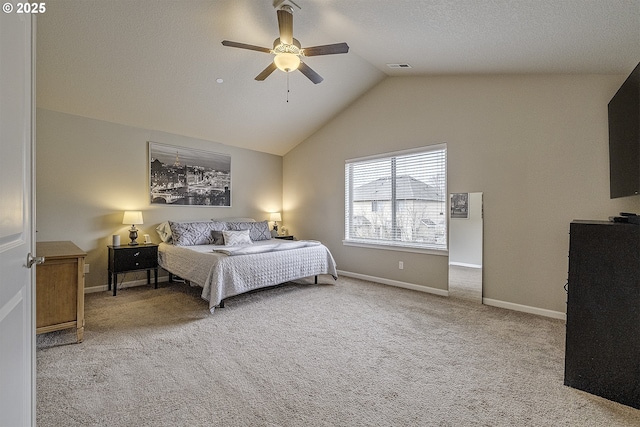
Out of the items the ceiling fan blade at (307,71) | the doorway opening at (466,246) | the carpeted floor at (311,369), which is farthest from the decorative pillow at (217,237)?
the doorway opening at (466,246)

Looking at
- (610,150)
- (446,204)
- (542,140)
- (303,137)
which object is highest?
(303,137)

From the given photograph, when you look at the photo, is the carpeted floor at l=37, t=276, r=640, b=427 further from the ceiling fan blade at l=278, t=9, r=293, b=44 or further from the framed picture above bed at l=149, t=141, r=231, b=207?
the ceiling fan blade at l=278, t=9, r=293, b=44

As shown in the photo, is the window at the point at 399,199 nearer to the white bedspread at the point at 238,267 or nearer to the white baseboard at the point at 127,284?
the white bedspread at the point at 238,267

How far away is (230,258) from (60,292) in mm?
1530

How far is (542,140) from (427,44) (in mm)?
1682

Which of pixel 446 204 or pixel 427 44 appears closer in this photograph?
pixel 427 44

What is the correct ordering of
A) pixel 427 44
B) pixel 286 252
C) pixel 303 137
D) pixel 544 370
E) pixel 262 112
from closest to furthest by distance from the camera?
1. pixel 544 370
2. pixel 427 44
3. pixel 286 252
4. pixel 262 112
5. pixel 303 137

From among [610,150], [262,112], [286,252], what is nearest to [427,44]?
[610,150]

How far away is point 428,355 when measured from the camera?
8.07ft

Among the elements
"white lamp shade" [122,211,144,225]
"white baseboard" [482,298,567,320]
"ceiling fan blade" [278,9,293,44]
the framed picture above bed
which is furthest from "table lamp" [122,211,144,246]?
"white baseboard" [482,298,567,320]

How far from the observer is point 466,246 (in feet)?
13.0

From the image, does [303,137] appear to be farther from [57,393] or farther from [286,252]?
[57,393]

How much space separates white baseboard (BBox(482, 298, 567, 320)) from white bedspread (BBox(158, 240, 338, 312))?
2.17m

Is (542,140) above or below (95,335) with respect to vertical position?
above
